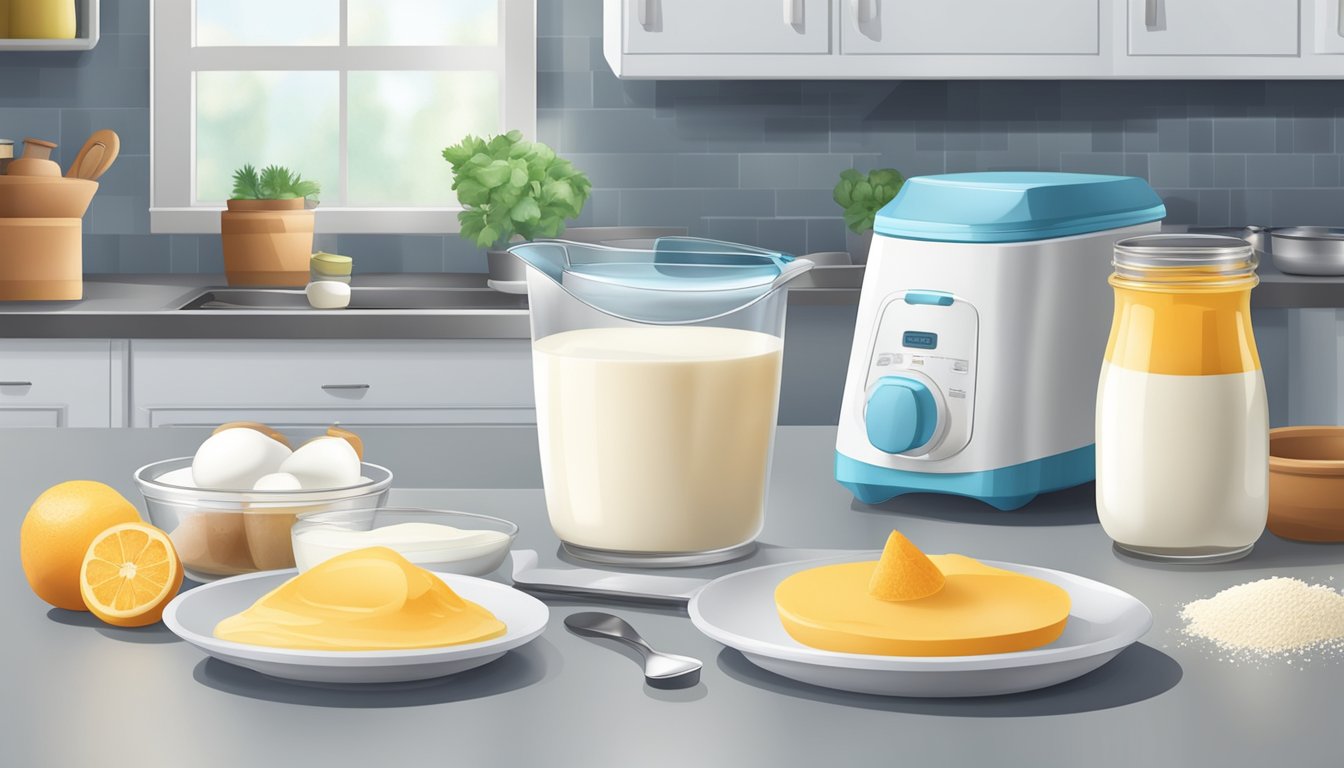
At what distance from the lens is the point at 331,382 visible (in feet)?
8.55

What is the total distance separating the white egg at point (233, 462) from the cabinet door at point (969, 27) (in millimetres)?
2268

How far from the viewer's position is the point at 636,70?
2973mm

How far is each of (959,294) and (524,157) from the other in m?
2.10

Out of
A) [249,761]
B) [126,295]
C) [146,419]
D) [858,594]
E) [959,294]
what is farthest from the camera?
[126,295]

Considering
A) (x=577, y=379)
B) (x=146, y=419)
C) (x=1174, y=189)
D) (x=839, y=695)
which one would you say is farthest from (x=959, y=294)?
(x=1174, y=189)

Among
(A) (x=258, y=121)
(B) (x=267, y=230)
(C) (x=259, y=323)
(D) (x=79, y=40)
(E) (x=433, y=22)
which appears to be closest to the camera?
(C) (x=259, y=323)

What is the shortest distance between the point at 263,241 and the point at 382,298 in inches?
11.0

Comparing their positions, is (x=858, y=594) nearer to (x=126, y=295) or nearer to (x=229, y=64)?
(x=126, y=295)

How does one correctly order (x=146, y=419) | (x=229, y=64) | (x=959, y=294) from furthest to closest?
1. (x=229, y=64)
2. (x=146, y=419)
3. (x=959, y=294)

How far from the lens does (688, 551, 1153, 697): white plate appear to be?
0.65m

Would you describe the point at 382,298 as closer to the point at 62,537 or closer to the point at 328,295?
the point at 328,295

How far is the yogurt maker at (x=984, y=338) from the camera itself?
1.04 meters

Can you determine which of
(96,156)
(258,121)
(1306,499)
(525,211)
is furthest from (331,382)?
(258,121)

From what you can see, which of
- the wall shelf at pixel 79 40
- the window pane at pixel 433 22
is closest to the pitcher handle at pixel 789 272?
the wall shelf at pixel 79 40
